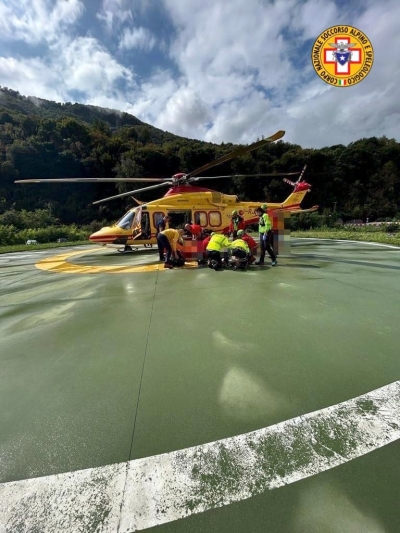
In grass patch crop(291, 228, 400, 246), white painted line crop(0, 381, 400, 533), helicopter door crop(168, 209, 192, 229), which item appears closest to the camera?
white painted line crop(0, 381, 400, 533)

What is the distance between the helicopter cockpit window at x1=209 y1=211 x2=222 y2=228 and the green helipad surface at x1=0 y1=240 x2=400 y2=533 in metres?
6.93

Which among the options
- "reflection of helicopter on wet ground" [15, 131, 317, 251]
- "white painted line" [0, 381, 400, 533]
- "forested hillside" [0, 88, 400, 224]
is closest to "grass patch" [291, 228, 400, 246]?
"reflection of helicopter on wet ground" [15, 131, 317, 251]

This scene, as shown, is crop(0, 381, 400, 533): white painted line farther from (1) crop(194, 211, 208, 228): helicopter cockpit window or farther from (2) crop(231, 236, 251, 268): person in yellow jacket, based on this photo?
(1) crop(194, 211, 208, 228): helicopter cockpit window

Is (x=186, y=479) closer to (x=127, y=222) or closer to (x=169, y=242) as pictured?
(x=169, y=242)

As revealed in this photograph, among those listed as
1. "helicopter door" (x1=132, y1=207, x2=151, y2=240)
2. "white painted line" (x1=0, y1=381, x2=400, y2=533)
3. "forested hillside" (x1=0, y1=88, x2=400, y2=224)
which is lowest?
"white painted line" (x1=0, y1=381, x2=400, y2=533)

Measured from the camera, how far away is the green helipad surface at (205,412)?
1165mm

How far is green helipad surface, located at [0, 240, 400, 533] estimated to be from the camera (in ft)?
3.82

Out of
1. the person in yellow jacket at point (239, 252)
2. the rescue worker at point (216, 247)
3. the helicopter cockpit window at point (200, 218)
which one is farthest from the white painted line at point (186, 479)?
the helicopter cockpit window at point (200, 218)

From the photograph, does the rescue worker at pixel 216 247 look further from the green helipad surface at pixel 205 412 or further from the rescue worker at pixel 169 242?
the green helipad surface at pixel 205 412

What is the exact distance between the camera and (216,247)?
630 cm

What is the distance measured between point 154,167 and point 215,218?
4012 centimetres

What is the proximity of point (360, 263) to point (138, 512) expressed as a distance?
732 centimetres

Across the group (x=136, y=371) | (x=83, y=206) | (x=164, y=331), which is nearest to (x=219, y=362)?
(x=136, y=371)

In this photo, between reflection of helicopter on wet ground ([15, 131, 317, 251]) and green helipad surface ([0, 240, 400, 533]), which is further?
reflection of helicopter on wet ground ([15, 131, 317, 251])
